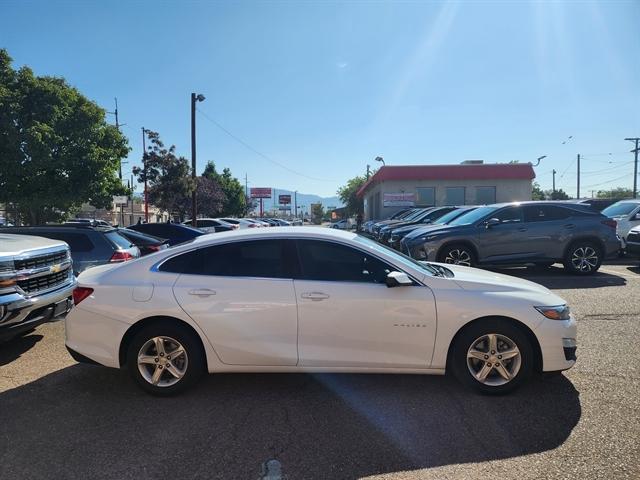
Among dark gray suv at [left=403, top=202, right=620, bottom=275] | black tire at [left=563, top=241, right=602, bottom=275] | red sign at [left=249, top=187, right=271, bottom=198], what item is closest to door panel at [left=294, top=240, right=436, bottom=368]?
dark gray suv at [left=403, top=202, right=620, bottom=275]

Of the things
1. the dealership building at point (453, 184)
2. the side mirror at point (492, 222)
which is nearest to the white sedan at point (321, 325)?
the side mirror at point (492, 222)

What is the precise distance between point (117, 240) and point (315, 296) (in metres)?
4.96

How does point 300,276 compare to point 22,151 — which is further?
point 22,151

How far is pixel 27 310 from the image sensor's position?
4.70m

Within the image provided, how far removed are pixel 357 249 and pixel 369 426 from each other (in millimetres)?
1492

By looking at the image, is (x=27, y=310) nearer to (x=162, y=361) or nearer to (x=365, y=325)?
(x=162, y=361)

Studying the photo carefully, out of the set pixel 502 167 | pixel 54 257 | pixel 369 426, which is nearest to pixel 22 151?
pixel 54 257

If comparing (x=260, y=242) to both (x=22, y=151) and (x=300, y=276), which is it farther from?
(x=22, y=151)

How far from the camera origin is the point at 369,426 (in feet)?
10.8

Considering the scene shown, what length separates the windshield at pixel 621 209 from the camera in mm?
13758

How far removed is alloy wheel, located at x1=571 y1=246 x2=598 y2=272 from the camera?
9781 millimetres

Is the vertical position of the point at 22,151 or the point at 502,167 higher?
the point at 502,167

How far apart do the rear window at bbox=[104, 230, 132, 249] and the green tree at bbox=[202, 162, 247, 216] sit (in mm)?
47230

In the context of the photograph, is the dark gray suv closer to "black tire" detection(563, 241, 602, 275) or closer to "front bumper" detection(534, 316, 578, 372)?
"black tire" detection(563, 241, 602, 275)
